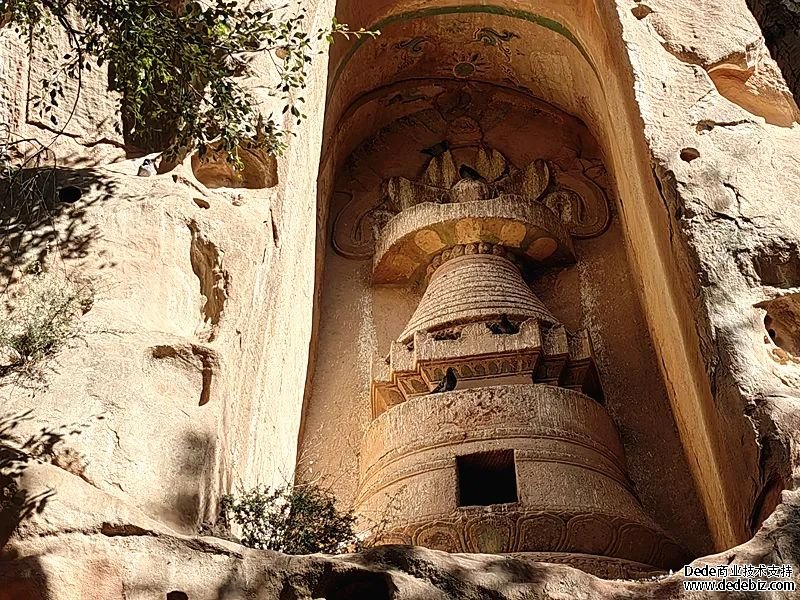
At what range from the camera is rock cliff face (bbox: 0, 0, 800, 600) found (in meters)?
3.69

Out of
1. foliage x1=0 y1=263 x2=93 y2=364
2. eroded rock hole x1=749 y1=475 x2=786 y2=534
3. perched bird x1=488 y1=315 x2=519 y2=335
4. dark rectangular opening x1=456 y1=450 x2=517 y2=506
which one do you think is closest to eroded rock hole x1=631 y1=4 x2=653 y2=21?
perched bird x1=488 y1=315 x2=519 y2=335

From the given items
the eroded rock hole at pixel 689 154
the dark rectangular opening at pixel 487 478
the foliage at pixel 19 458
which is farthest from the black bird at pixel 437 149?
the foliage at pixel 19 458

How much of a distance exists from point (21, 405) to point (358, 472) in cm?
407

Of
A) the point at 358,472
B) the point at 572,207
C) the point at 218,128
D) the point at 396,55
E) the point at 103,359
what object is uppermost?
the point at 396,55

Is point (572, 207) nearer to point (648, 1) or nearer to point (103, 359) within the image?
point (648, 1)

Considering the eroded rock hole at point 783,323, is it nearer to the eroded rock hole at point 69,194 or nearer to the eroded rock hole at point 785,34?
the eroded rock hole at point 785,34

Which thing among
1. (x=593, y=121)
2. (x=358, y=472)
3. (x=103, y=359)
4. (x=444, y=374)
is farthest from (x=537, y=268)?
(x=103, y=359)

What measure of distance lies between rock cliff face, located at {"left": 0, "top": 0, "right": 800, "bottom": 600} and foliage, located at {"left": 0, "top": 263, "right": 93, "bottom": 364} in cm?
7

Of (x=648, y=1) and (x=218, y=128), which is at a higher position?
(x=648, y=1)

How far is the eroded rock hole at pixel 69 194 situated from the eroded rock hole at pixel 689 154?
391 cm

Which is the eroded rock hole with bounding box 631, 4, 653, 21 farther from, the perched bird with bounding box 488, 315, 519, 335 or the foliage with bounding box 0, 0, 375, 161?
the foliage with bounding box 0, 0, 375, 161

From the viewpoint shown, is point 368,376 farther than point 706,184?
Yes

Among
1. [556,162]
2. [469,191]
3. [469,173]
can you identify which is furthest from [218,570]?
[556,162]

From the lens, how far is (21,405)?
423cm
